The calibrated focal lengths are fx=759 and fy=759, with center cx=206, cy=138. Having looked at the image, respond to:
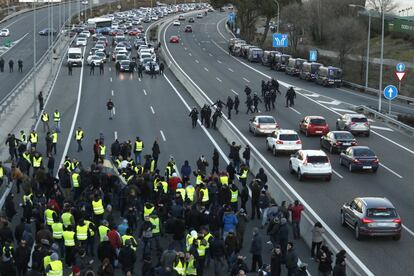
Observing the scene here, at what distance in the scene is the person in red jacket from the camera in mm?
22031

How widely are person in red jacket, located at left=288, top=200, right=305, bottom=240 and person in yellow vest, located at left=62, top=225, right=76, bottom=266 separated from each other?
21.5 feet

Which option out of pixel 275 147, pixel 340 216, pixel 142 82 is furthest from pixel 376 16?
pixel 340 216

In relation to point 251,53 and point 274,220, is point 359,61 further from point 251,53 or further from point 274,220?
point 274,220

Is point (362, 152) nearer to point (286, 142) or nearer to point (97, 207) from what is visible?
point (286, 142)

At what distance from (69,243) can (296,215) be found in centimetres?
679

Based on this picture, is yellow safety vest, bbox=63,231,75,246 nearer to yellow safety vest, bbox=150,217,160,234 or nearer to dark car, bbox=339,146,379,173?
yellow safety vest, bbox=150,217,160,234

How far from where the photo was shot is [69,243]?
19000 millimetres

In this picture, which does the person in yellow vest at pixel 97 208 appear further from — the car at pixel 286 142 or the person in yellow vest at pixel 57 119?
the person in yellow vest at pixel 57 119

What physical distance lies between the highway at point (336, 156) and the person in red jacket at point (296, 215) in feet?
5.07

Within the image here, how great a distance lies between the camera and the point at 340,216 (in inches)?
987

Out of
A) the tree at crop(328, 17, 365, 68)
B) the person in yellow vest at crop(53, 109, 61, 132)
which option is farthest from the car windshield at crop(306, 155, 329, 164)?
the tree at crop(328, 17, 365, 68)

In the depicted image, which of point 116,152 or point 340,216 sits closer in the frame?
point 340,216

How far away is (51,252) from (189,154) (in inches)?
773

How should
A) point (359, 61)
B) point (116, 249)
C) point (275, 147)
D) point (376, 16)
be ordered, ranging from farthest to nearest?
point (376, 16) < point (359, 61) < point (275, 147) < point (116, 249)
